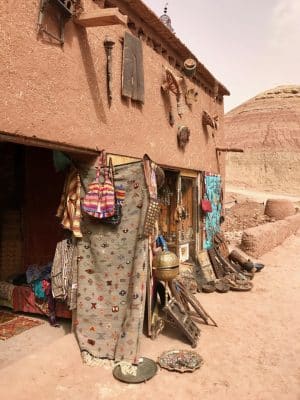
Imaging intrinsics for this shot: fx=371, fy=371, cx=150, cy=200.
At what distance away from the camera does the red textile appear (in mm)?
5199

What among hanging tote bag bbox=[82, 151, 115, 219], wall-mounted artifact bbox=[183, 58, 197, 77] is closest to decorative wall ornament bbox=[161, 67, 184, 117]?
wall-mounted artifact bbox=[183, 58, 197, 77]

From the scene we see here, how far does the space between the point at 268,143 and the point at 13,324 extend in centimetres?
4865

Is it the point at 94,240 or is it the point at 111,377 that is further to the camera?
the point at 94,240

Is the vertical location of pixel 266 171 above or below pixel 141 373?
above

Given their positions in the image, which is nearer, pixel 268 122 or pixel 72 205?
pixel 72 205

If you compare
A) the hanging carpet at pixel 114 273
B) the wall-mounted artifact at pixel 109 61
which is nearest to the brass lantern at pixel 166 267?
the hanging carpet at pixel 114 273

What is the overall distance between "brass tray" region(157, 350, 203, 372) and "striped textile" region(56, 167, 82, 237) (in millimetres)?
1797

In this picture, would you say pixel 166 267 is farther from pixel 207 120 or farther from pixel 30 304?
pixel 207 120

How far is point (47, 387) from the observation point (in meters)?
3.75

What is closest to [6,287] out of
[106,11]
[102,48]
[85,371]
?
[85,371]

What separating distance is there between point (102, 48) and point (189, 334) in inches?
154

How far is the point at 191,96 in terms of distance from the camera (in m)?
7.86

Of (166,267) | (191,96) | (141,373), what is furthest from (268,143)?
(141,373)

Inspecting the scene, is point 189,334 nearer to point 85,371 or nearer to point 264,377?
point 264,377
